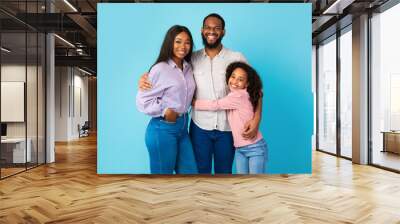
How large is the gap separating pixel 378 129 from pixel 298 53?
2597 millimetres

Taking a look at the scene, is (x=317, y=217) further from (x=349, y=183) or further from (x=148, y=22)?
(x=148, y=22)

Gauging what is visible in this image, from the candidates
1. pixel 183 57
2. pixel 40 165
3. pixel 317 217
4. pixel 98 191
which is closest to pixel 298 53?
pixel 183 57

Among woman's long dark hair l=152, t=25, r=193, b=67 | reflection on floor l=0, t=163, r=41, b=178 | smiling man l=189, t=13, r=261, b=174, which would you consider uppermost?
woman's long dark hair l=152, t=25, r=193, b=67

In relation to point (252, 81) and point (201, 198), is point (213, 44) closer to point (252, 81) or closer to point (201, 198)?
point (252, 81)

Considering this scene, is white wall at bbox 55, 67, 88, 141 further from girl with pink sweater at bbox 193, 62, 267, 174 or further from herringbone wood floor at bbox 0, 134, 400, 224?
girl with pink sweater at bbox 193, 62, 267, 174

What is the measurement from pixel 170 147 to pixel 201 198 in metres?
1.60

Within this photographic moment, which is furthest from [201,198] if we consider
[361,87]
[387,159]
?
[361,87]

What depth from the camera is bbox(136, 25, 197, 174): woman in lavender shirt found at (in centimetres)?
643

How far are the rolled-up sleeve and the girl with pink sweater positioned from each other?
57cm

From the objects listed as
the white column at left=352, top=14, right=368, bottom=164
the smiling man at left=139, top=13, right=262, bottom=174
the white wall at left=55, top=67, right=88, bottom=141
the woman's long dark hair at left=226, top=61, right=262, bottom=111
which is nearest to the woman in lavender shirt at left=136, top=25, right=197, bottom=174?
the smiling man at left=139, top=13, right=262, bottom=174

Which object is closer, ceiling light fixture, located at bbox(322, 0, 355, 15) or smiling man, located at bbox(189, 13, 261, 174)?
smiling man, located at bbox(189, 13, 261, 174)

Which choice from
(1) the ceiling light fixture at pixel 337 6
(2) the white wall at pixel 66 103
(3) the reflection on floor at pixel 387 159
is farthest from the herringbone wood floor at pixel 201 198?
(2) the white wall at pixel 66 103

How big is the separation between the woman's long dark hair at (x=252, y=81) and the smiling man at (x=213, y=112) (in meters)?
0.08

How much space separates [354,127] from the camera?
8.52m
